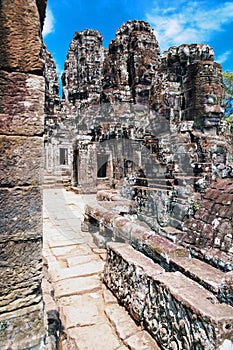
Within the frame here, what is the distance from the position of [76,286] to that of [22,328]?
1.57 m

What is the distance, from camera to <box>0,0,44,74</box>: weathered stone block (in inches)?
60.6

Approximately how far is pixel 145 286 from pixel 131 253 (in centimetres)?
55

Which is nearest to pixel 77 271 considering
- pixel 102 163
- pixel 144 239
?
pixel 144 239

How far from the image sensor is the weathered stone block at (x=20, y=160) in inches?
60.9

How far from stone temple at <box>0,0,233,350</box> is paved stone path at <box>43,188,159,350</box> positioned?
87 millimetres

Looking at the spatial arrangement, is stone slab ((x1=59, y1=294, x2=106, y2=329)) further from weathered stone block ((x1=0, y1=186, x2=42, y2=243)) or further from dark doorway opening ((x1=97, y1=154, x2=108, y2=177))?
dark doorway opening ((x1=97, y1=154, x2=108, y2=177))

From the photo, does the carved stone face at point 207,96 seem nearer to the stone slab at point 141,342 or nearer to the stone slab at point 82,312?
the stone slab at point 82,312

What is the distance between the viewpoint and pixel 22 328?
5.14 feet

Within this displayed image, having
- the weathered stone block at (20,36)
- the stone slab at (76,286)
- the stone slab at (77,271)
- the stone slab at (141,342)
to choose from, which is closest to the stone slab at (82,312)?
the stone slab at (76,286)

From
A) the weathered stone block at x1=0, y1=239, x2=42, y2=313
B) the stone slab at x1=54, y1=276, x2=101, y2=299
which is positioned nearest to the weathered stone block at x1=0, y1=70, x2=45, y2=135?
the weathered stone block at x1=0, y1=239, x2=42, y2=313

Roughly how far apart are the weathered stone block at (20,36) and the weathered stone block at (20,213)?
778 mm

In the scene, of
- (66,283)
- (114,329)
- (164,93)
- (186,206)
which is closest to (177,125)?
(164,93)

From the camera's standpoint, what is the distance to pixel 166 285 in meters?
1.90

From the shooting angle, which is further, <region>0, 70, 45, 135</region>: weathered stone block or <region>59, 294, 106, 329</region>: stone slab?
<region>59, 294, 106, 329</region>: stone slab
